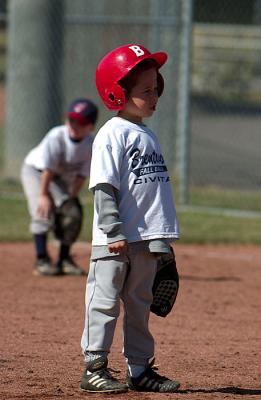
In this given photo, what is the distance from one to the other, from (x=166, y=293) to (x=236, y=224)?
670 centimetres

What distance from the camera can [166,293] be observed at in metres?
4.67

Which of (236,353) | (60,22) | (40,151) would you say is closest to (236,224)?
(40,151)

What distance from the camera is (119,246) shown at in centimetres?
435

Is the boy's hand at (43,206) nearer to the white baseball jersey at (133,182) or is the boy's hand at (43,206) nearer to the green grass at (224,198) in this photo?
the white baseball jersey at (133,182)

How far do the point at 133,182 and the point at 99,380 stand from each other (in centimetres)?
94

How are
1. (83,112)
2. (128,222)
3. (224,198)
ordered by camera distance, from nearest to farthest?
(128,222), (83,112), (224,198)

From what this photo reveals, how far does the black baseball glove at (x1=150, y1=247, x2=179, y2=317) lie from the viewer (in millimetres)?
4656

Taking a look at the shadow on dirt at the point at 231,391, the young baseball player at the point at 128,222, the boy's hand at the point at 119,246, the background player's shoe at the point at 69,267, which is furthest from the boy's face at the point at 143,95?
the background player's shoe at the point at 69,267

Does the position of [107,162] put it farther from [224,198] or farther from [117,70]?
[224,198]

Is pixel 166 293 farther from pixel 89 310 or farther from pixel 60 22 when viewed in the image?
pixel 60 22

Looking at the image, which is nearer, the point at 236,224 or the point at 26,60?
the point at 236,224

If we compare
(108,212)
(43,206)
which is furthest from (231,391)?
(43,206)

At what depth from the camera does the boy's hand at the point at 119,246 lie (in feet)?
14.3

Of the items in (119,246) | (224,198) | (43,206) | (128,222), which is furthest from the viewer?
(224,198)
